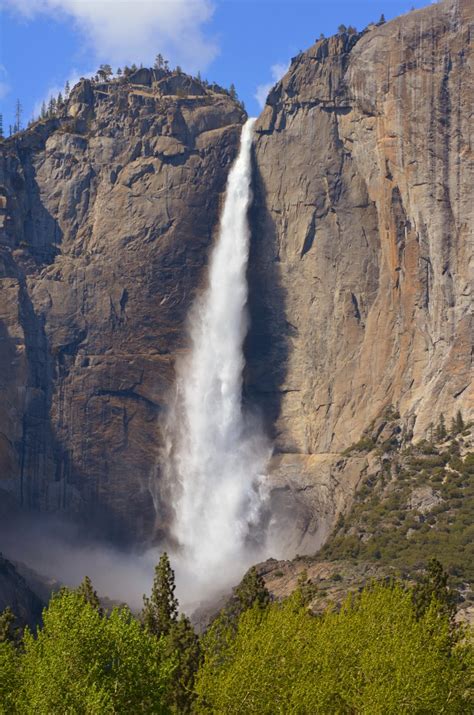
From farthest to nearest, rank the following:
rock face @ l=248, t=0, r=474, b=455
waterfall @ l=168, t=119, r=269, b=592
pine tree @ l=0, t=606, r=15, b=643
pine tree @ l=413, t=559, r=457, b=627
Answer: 1. waterfall @ l=168, t=119, r=269, b=592
2. rock face @ l=248, t=0, r=474, b=455
3. pine tree @ l=0, t=606, r=15, b=643
4. pine tree @ l=413, t=559, r=457, b=627

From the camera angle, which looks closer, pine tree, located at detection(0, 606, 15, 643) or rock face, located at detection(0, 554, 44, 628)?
pine tree, located at detection(0, 606, 15, 643)

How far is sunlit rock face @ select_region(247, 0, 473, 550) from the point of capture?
102562 millimetres

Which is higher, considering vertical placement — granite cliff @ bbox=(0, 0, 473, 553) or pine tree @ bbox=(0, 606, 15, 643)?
granite cliff @ bbox=(0, 0, 473, 553)

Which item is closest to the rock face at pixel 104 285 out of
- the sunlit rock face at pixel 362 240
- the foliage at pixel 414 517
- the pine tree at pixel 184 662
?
the sunlit rock face at pixel 362 240

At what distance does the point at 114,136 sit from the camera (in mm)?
119500

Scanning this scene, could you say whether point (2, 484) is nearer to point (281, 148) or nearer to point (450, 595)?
point (281, 148)

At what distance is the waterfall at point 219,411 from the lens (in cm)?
11188

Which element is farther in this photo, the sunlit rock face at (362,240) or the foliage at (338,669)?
the sunlit rock face at (362,240)

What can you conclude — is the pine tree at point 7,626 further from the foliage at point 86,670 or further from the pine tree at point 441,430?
the pine tree at point 441,430

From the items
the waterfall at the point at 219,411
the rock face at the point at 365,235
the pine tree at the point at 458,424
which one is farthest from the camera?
the waterfall at the point at 219,411

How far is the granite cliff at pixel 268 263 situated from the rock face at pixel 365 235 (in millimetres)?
154

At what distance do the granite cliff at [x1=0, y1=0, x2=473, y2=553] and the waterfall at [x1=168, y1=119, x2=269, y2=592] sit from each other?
48.7 inches

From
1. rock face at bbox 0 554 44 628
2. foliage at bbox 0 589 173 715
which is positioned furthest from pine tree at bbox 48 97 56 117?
foliage at bbox 0 589 173 715

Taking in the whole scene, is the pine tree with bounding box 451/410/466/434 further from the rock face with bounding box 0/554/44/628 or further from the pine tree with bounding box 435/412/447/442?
the rock face with bounding box 0/554/44/628
